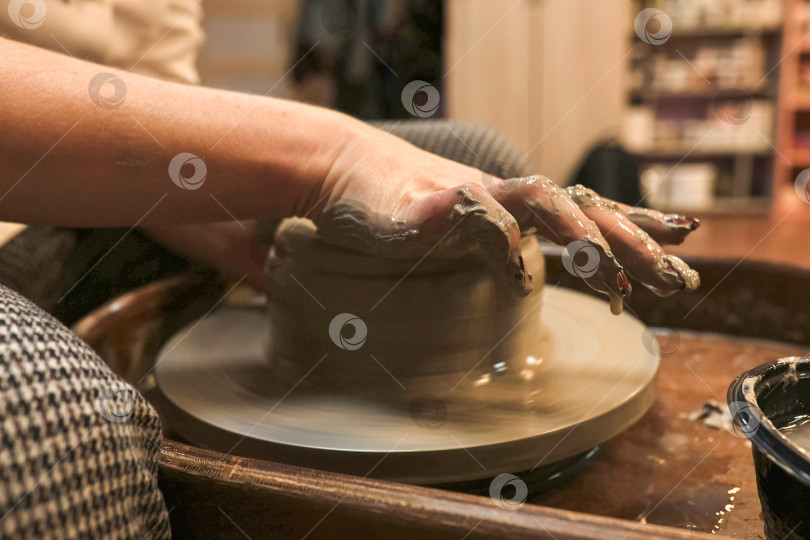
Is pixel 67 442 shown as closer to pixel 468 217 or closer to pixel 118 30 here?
pixel 468 217

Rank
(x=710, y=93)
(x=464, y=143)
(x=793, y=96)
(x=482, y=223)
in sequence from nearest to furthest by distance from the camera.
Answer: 1. (x=482, y=223)
2. (x=464, y=143)
3. (x=793, y=96)
4. (x=710, y=93)

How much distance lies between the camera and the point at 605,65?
3.74 m

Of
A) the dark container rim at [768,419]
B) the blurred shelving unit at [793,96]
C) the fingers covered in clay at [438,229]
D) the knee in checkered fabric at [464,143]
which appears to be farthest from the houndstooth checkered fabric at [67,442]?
the blurred shelving unit at [793,96]

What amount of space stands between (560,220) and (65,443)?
0.42m

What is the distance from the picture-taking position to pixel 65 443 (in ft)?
1.39

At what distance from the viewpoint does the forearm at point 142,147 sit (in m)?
0.66

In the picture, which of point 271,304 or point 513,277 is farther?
point 271,304

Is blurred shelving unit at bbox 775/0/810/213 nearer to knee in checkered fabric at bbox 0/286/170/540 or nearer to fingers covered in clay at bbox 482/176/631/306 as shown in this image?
fingers covered in clay at bbox 482/176/631/306

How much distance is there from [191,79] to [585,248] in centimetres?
101

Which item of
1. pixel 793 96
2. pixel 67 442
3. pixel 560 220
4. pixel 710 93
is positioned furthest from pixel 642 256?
pixel 793 96

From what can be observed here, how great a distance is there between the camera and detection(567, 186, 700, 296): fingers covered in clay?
2.02 feet

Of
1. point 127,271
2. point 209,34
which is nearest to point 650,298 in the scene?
point 127,271

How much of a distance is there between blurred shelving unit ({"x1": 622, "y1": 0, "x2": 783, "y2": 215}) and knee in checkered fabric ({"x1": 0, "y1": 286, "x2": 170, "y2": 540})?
4063mm

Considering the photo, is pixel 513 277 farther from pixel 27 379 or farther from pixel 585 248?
pixel 27 379
